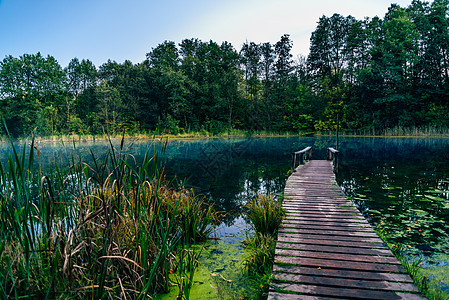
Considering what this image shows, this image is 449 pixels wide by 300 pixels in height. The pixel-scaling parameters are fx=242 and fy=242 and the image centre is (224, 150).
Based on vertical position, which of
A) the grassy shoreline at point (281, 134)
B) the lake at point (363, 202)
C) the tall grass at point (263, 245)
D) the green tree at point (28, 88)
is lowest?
the lake at point (363, 202)

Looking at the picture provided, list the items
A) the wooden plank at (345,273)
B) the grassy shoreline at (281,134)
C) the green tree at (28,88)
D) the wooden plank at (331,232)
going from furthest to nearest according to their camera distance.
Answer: the green tree at (28,88) < the grassy shoreline at (281,134) < the wooden plank at (331,232) < the wooden plank at (345,273)

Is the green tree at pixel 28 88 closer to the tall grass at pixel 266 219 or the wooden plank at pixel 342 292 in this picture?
the tall grass at pixel 266 219

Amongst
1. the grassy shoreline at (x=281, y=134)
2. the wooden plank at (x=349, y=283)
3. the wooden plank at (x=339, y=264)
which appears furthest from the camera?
the grassy shoreline at (x=281, y=134)

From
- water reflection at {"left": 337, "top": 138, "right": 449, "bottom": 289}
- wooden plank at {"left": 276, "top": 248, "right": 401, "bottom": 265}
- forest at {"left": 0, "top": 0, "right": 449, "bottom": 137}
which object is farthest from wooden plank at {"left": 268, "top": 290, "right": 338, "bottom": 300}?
forest at {"left": 0, "top": 0, "right": 449, "bottom": 137}

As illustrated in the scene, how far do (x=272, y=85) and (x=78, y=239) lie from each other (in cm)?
3641

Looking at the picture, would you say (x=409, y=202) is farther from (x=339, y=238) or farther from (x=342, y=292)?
(x=342, y=292)

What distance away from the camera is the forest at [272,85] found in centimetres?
2800

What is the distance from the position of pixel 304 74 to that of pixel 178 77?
19.3 m

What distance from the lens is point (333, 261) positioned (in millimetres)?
2609

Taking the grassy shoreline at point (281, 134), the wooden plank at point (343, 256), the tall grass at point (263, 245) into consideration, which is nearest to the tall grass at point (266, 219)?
the tall grass at point (263, 245)

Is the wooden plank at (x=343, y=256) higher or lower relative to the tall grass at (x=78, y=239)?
lower

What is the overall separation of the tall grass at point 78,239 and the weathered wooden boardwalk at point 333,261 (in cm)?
117

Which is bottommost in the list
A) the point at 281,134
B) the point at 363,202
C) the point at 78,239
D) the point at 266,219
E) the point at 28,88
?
the point at 363,202

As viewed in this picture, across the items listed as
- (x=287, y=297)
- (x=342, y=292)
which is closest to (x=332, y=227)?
(x=342, y=292)
